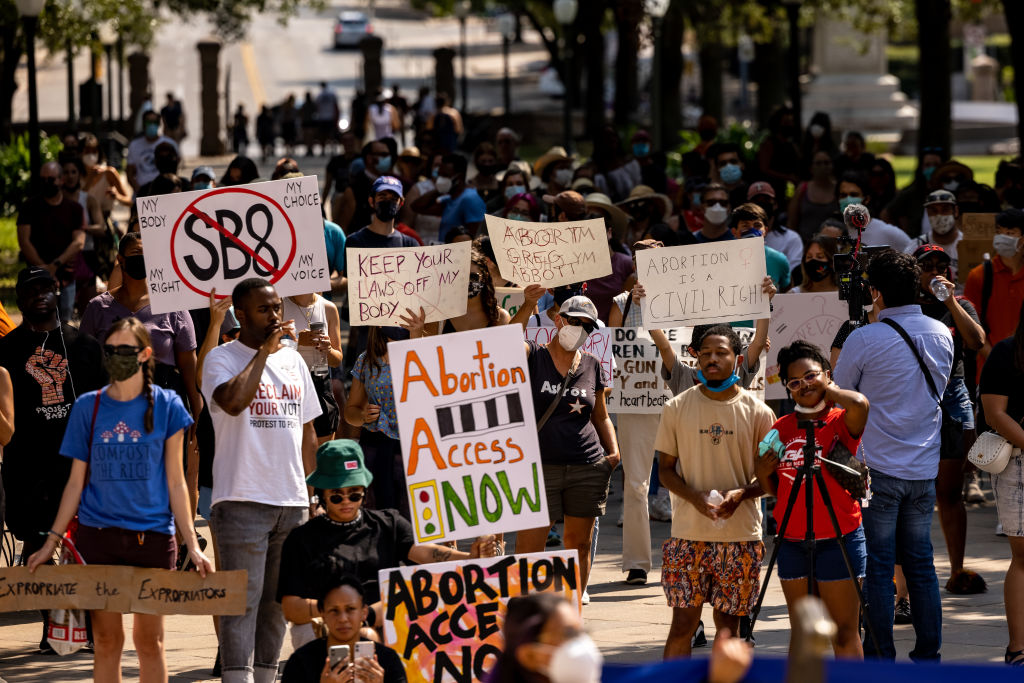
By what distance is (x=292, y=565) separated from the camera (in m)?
6.83

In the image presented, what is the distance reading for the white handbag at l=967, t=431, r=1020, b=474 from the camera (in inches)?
313

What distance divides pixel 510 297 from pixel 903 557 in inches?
143

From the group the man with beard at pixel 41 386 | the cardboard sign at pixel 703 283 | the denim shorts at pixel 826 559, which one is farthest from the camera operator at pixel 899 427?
the man with beard at pixel 41 386

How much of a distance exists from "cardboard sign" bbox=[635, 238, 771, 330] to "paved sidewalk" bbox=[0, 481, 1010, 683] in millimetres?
1570

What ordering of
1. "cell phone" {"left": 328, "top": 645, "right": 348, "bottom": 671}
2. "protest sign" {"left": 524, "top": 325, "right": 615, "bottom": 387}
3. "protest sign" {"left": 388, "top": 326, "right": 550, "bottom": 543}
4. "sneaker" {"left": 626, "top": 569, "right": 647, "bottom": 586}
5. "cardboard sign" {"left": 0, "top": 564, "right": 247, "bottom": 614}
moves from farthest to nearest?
"sneaker" {"left": 626, "top": 569, "right": 647, "bottom": 586}, "protest sign" {"left": 524, "top": 325, "right": 615, "bottom": 387}, "protest sign" {"left": 388, "top": 326, "right": 550, "bottom": 543}, "cardboard sign" {"left": 0, "top": 564, "right": 247, "bottom": 614}, "cell phone" {"left": 328, "top": 645, "right": 348, "bottom": 671}

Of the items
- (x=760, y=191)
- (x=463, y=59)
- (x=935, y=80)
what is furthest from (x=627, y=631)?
(x=463, y=59)

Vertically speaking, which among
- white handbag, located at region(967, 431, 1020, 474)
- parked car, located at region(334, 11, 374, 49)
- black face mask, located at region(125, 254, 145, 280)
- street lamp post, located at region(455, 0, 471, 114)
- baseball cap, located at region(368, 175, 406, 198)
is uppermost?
parked car, located at region(334, 11, 374, 49)

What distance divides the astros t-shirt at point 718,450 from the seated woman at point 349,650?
1620 mm

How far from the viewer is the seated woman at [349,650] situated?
6.23 m

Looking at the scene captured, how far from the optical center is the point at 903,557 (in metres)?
7.87

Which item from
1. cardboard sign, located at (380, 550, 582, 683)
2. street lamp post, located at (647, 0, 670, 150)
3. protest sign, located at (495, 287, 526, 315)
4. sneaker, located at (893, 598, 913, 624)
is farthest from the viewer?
street lamp post, located at (647, 0, 670, 150)

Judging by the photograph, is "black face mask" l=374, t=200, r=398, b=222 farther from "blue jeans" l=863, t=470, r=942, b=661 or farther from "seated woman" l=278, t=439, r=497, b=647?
"blue jeans" l=863, t=470, r=942, b=661

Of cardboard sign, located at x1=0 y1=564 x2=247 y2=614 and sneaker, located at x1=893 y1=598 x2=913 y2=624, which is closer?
cardboard sign, located at x1=0 y1=564 x2=247 y2=614

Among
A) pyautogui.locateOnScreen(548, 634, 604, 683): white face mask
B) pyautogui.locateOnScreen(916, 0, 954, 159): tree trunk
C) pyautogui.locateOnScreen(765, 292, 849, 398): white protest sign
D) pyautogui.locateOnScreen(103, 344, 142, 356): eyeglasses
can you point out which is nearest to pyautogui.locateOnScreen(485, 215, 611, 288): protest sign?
pyautogui.locateOnScreen(765, 292, 849, 398): white protest sign
